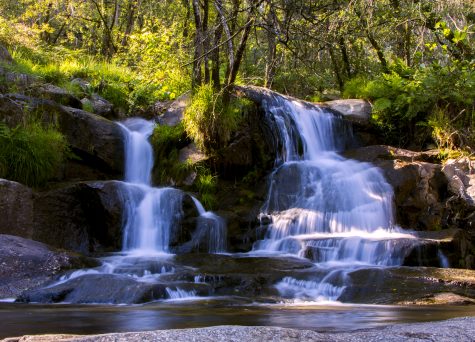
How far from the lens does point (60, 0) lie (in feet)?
59.7

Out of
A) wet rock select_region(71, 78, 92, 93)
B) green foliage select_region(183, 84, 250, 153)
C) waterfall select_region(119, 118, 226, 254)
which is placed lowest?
waterfall select_region(119, 118, 226, 254)

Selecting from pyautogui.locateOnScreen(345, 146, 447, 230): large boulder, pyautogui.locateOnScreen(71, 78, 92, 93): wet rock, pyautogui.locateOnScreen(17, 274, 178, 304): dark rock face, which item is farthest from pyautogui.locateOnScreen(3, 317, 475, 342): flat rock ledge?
pyautogui.locateOnScreen(71, 78, 92, 93): wet rock

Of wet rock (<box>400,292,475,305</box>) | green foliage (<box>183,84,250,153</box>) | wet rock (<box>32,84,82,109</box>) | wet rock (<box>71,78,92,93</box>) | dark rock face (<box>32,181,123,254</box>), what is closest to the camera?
wet rock (<box>400,292,475,305</box>)

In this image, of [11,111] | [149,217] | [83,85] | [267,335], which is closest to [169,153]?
[149,217]

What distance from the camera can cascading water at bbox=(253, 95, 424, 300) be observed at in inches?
309

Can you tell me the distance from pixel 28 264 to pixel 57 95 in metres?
6.38

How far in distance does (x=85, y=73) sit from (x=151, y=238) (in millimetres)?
7986

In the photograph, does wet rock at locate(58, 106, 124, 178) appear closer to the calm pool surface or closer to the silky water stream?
the silky water stream

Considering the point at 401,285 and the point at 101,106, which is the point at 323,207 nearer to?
the point at 401,285

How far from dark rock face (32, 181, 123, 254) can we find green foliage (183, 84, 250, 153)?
232 centimetres

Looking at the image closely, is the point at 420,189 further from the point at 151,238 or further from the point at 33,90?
the point at 33,90

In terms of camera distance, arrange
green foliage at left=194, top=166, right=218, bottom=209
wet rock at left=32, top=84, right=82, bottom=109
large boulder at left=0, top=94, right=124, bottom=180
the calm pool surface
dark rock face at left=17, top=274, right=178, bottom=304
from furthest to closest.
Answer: wet rock at left=32, top=84, right=82, bottom=109 → large boulder at left=0, top=94, right=124, bottom=180 → green foliage at left=194, top=166, right=218, bottom=209 → dark rock face at left=17, top=274, right=178, bottom=304 → the calm pool surface

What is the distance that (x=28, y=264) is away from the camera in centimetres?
671

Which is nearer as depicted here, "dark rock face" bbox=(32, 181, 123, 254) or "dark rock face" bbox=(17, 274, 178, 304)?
"dark rock face" bbox=(17, 274, 178, 304)
